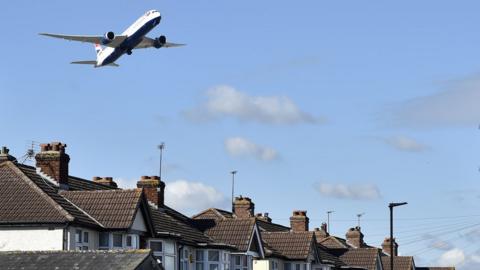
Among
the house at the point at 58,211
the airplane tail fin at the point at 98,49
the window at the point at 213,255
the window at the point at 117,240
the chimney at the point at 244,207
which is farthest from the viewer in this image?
the airplane tail fin at the point at 98,49

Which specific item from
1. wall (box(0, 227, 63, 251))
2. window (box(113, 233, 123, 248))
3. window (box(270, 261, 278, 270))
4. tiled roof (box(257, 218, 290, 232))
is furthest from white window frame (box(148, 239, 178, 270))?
tiled roof (box(257, 218, 290, 232))

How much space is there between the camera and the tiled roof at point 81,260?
36.8 meters

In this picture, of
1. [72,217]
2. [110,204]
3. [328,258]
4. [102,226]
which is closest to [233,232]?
[110,204]

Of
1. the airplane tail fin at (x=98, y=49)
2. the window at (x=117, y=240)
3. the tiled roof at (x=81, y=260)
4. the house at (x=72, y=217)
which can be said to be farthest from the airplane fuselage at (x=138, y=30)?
the tiled roof at (x=81, y=260)

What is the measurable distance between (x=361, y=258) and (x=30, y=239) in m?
41.2

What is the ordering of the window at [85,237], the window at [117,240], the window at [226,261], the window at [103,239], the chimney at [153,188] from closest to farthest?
the window at [85,237], the window at [103,239], the window at [117,240], the chimney at [153,188], the window at [226,261]

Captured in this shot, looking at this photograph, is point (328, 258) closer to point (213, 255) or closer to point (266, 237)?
point (266, 237)

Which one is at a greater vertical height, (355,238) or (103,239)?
(355,238)

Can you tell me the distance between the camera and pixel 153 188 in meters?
59.2

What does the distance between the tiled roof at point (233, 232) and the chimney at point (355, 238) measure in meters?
35.7

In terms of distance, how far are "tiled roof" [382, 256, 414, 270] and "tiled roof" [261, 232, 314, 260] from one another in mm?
23455

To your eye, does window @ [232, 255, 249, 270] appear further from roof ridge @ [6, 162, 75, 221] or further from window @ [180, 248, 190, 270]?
roof ridge @ [6, 162, 75, 221]

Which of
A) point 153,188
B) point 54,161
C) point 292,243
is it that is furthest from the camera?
point 292,243

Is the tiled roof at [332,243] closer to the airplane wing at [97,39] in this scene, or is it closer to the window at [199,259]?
the airplane wing at [97,39]
